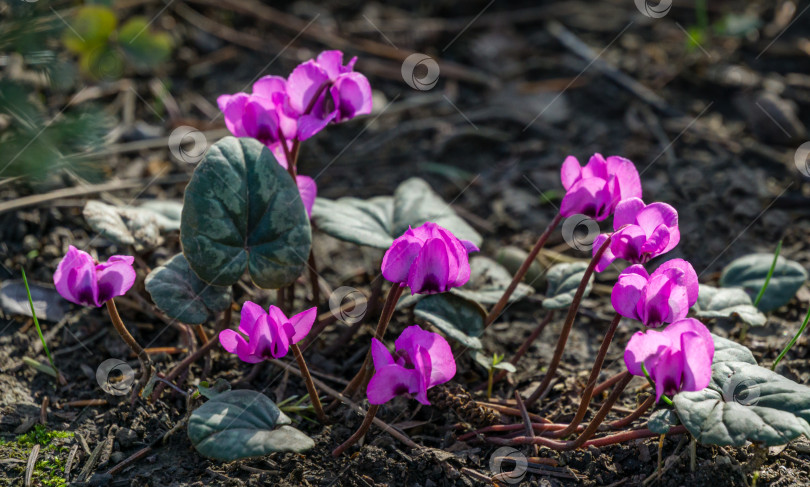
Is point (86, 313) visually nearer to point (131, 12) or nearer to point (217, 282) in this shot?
point (217, 282)

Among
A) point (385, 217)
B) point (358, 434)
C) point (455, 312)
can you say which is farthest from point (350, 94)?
point (358, 434)

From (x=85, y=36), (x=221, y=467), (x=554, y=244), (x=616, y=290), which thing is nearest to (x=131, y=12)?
(x=85, y=36)

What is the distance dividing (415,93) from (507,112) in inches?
18.5

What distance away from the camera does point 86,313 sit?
2.44 meters

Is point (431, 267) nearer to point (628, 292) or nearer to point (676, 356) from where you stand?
point (628, 292)

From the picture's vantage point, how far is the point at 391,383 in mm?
1642

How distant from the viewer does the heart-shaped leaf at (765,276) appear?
2.35 meters

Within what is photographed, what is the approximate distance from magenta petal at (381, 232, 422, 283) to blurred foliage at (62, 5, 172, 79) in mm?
2220
